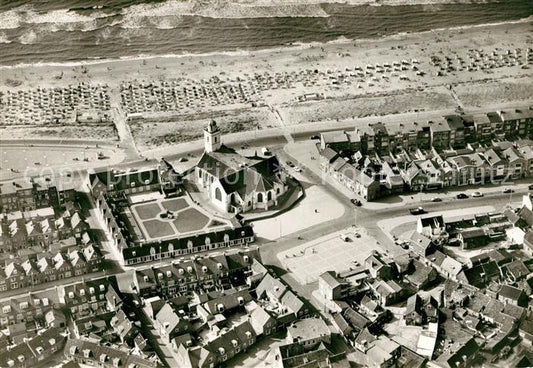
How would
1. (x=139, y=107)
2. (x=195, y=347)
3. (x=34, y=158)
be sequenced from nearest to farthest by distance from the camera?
(x=195, y=347), (x=34, y=158), (x=139, y=107)

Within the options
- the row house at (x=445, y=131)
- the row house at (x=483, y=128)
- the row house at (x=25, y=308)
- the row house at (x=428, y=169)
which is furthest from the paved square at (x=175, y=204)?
the row house at (x=483, y=128)

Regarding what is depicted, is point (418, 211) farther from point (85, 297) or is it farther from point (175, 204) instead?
point (85, 297)

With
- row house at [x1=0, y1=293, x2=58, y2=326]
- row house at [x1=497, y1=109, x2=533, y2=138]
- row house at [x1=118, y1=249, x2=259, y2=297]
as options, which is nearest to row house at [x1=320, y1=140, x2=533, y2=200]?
row house at [x1=497, y1=109, x2=533, y2=138]

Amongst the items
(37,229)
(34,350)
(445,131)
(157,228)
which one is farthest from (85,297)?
(445,131)

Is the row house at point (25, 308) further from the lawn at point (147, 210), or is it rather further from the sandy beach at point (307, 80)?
the sandy beach at point (307, 80)

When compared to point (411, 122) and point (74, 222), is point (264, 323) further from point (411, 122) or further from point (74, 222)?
point (411, 122)

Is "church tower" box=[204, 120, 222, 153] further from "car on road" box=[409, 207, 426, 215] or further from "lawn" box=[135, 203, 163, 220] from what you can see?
"car on road" box=[409, 207, 426, 215]

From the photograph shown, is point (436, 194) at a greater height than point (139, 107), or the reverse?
point (139, 107)

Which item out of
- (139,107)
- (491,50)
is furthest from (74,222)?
(491,50)
